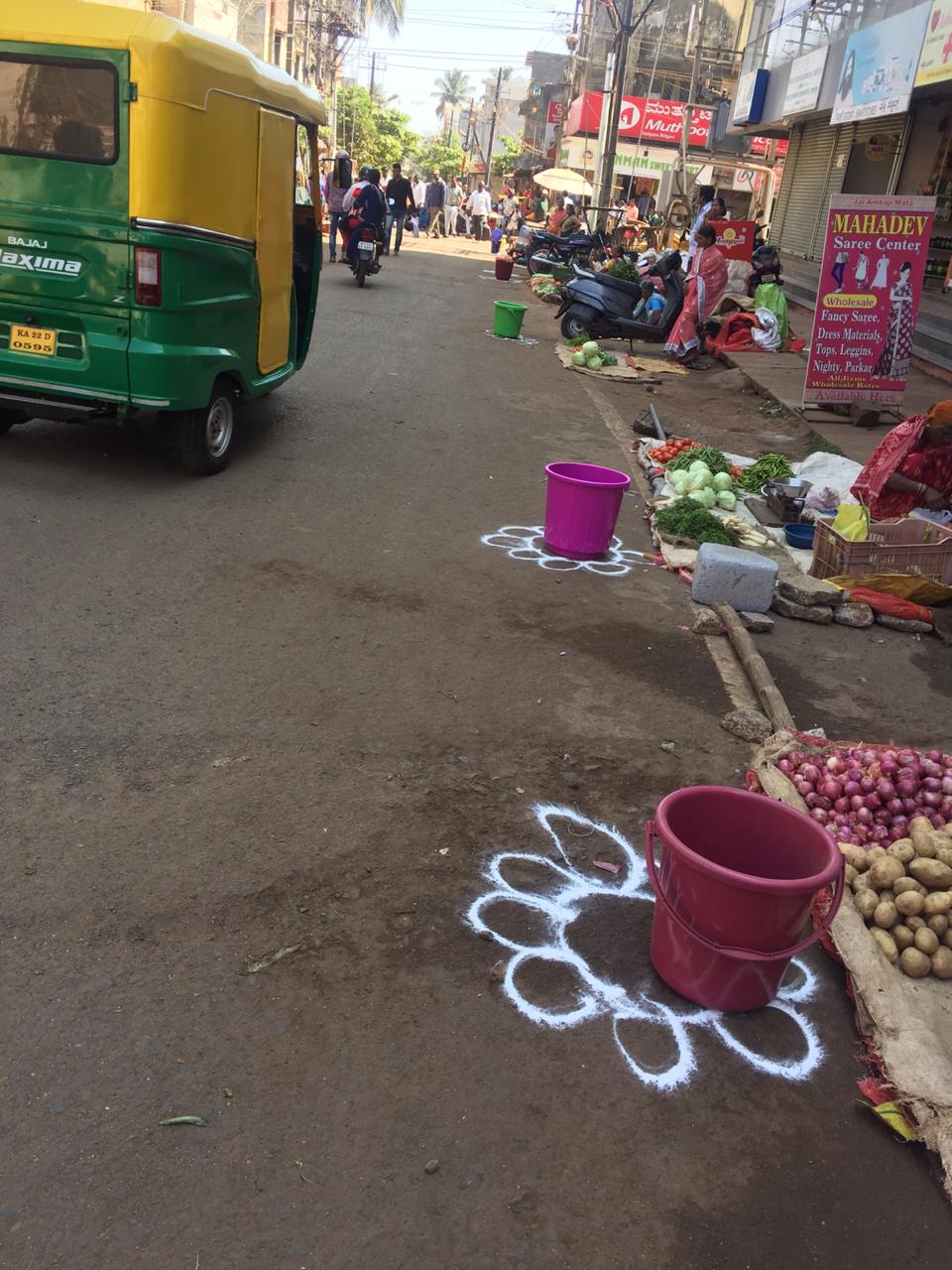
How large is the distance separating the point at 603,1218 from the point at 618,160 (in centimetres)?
4155

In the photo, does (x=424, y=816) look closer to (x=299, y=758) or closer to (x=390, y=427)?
(x=299, y=758)

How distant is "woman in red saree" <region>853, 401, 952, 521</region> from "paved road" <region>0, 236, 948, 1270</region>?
7.15 feet

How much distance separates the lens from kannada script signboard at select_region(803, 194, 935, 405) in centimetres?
1010

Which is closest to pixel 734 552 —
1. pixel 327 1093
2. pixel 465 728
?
pixel 465 728

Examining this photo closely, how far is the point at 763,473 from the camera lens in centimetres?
892

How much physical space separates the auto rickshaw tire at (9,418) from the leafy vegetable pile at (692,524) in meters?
4.75

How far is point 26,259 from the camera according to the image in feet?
20.6

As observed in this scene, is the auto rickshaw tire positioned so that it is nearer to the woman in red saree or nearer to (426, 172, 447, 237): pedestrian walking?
the woman in red saree

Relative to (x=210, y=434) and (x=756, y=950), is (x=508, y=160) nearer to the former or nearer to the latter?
(x=210, y=434)

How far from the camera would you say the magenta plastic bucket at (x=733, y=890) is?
107 inches

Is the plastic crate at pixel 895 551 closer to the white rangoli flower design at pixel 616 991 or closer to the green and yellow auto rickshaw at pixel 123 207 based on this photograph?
the white rangoli flower design at pixel 616 991

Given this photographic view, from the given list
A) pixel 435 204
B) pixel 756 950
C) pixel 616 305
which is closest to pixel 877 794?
pixel 756 950

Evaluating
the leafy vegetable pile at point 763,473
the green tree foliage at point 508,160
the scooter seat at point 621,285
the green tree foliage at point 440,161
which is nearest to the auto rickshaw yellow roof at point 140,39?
the leafy vegetable pile at point 763,473

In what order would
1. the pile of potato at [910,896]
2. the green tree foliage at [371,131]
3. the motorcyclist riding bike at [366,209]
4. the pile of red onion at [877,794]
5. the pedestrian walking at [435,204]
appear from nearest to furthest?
the pile of potato at [910,896], the pile of red onion at [877,794], the motorcyclist riding bike at [366,209], the pedestrian walking at [435,204], the green tree foliage at [371,131]
